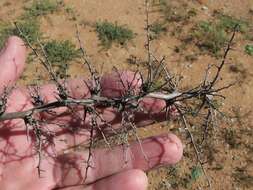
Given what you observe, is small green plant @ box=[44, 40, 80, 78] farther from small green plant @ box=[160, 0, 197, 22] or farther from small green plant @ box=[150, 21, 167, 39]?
small green plant @ box=[160, 0, 197, 22]

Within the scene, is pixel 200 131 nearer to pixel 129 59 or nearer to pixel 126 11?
pixel 129 59

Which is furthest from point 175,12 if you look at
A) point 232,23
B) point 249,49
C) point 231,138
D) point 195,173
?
point 195,173

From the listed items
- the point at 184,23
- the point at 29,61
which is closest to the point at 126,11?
the point at 184,23

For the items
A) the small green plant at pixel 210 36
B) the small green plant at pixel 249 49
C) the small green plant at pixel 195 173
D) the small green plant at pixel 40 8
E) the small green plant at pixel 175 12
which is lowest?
the small green plant at pixel 195 173

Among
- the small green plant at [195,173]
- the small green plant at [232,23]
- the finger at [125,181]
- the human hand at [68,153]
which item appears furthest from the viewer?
the small green plant at [232,23]

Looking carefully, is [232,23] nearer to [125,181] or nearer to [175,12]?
[175,12]

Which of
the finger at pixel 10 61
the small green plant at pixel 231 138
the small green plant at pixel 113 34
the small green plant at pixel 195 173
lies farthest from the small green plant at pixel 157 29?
the finger at pixel 10 61

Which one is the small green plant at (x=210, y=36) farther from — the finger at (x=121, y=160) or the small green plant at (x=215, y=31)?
the finger at (x=121, y=160)
